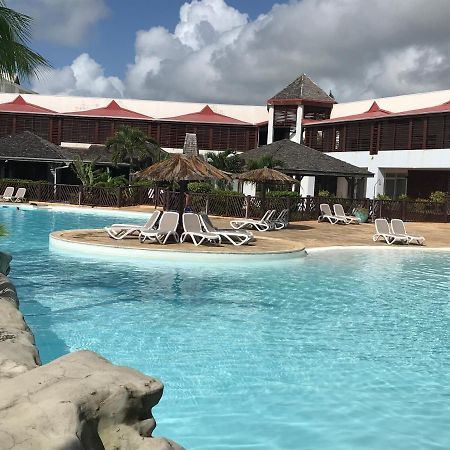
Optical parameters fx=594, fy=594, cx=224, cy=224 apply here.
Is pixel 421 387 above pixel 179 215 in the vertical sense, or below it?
below

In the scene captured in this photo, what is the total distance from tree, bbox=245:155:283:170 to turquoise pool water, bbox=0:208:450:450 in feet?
39.5

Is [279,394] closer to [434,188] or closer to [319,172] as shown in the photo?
[319,172]

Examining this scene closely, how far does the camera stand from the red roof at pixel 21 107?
139ft

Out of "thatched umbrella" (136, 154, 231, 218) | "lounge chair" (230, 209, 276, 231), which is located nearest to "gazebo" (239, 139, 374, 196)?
"lounge chair" (230, 209, 276, 231)

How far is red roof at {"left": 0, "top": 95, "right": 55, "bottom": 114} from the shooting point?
139 feet

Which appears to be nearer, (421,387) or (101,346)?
(421,387)

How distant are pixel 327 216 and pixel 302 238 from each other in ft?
22.3

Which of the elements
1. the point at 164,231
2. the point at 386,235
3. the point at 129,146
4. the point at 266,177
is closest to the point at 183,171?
the point at 164,231

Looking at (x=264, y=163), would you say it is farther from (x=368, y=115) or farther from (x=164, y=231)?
(x=368, y=115)

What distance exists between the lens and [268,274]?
1224 centimetres

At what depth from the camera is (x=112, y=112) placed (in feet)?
142

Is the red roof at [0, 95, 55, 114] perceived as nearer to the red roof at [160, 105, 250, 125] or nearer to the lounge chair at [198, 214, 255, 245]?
the red roof at [160, 105, 250, 125]

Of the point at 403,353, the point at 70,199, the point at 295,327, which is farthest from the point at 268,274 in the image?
the point at 70,199

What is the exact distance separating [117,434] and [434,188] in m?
34.2
